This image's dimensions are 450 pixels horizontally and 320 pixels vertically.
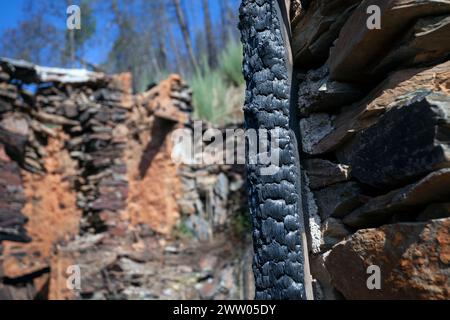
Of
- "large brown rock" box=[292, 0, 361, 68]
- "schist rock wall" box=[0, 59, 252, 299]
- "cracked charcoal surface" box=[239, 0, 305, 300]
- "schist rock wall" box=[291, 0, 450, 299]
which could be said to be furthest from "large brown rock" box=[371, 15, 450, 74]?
"schist rock wall" box=[0, 59, 252, 299]

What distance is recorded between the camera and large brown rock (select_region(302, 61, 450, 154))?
42.6 inches

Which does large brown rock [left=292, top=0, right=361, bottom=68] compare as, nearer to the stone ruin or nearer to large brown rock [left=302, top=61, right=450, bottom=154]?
the stone ruin

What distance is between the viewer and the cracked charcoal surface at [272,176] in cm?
126

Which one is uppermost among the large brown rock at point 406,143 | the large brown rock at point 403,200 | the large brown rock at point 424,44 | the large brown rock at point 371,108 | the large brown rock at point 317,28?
the large brown rock at point 317,28

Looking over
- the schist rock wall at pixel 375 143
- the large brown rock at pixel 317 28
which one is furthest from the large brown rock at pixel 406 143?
the large brown rock at pixel 317 28

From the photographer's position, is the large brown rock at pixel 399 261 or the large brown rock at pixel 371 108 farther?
the large brown rock at pixel 371 108

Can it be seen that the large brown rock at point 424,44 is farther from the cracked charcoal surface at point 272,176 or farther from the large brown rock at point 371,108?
the cracked charcoal surface at point 272,176

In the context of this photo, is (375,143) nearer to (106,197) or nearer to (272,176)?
(272,176)

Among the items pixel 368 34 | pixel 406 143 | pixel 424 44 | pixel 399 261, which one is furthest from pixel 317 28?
pixel 399 261

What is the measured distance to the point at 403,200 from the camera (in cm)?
106

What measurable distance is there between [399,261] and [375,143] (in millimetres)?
280

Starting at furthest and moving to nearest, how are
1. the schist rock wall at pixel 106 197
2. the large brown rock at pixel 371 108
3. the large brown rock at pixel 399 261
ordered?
the schist rock wall at pixel 106 197
the large brown rock at pixel 371 108
the large brown rock at pixel 399 261
